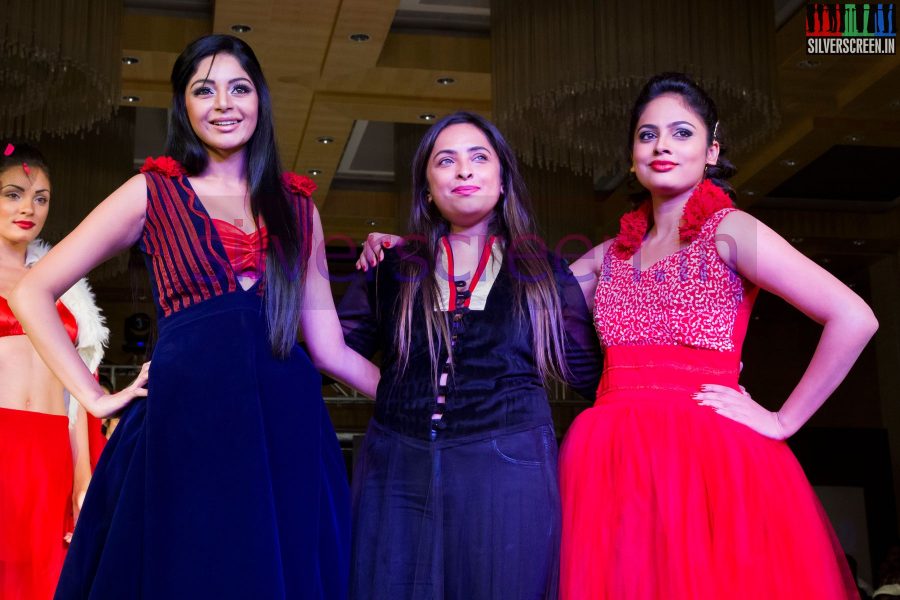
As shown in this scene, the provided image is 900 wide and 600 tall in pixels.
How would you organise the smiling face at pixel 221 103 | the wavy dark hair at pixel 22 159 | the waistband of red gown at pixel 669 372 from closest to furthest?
the smiling face at pixel 221 103, the waistband of red gown at pixel 669 372, the wavy dark hair at pixel 22 159

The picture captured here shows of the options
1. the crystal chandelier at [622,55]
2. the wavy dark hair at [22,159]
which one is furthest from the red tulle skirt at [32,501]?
the crystal chandelier at [622,55]

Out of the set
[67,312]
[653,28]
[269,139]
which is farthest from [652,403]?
[653,28]

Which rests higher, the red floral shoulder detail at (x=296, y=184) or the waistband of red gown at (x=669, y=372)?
the red floral shoulder detail at (x=296, y=184)

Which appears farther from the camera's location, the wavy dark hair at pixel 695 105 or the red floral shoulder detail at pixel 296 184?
the wavy dark hair at pixel 695 105

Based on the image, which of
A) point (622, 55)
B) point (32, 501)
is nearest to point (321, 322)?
point (32, 501)

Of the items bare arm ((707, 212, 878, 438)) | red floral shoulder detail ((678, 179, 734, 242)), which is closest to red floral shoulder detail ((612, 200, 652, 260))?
red floral shoulder detail ((678, 179, 734, 242))

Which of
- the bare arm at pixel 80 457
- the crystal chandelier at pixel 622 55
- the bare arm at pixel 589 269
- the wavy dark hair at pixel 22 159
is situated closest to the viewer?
the bare arm at pixel 589 269

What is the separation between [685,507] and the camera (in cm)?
196

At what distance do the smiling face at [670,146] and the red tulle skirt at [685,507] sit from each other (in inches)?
15.1

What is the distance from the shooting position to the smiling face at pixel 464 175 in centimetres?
220

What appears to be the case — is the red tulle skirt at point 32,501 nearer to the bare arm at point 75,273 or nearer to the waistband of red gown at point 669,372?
the bare arm at point 75,273

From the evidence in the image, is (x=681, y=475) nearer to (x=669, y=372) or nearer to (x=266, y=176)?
(x=669, y=372)

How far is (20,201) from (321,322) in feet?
4.58

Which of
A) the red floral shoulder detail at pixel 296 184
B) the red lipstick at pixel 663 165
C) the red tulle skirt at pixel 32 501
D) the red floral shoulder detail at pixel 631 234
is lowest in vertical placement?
the red tulle skirt at pixel 32 501
